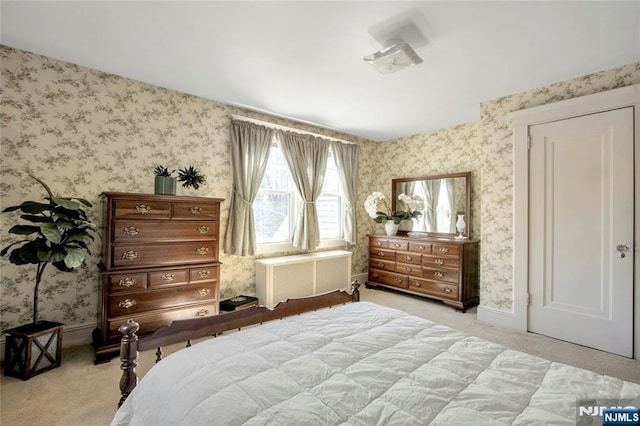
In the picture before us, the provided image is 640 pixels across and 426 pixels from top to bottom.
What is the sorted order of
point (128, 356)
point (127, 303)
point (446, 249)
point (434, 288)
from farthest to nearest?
point (434, 288) → point (446, 249) → point (127, 303) → point (128, 356)

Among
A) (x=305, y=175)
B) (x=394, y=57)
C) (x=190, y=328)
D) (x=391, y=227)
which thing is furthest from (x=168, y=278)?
(x=391, y=227)

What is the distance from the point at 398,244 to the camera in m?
4.53

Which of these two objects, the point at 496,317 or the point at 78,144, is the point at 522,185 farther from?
the point at 78,144

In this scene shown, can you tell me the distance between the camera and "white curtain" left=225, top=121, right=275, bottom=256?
362 centimetres

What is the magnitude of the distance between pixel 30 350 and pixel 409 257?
13.4 ft

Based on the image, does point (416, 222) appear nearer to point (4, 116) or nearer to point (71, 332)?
point (71, 332)

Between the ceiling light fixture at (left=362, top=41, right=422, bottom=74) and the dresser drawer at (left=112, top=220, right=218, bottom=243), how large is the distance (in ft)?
6.90

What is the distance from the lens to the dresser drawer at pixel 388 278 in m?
4.47

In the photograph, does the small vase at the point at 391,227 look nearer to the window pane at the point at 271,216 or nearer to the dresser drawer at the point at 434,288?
the dresser drawer at the point at 434,288

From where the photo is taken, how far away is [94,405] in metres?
1.90

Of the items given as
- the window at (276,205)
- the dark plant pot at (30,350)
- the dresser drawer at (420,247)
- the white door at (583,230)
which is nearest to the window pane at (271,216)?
the window at (276,205)

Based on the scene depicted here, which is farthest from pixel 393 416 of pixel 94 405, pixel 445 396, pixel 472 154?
pixel 472 154

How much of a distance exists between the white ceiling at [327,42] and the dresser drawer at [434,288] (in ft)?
7.74

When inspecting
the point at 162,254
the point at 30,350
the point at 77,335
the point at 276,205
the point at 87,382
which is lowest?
the point at 87,382
